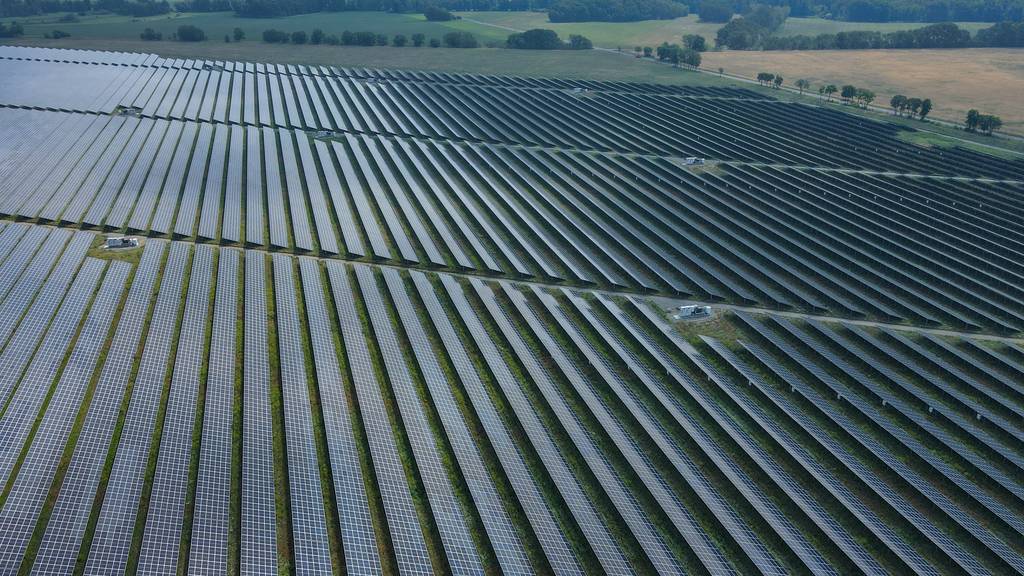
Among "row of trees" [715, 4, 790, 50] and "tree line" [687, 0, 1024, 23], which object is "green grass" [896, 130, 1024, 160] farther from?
"tree line" [687, 0, 1024, 23]

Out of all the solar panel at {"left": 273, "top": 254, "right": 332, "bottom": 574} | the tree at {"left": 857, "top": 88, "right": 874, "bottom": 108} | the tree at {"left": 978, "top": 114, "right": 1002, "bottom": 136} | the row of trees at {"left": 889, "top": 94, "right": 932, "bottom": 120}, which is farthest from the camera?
the tree at {"left": 857, "top": 88, "right": 874, "bottom": 108}

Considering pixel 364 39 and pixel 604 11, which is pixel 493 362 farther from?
pixel 604 11

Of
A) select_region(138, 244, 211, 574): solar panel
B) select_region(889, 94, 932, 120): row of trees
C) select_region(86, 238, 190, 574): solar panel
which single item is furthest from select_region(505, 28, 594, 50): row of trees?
select_region(86, 238, 190, 574): solar panel

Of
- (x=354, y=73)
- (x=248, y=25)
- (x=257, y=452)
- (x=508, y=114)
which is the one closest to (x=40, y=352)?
(x=257, y=452)

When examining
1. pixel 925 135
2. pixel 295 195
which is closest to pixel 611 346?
pixel 295 195

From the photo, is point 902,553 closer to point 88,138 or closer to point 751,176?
point 751,176

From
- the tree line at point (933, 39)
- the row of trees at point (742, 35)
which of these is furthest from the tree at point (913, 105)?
the row of trees at point (742, 35)
